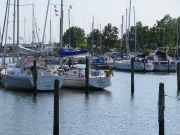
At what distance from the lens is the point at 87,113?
24.3 meters

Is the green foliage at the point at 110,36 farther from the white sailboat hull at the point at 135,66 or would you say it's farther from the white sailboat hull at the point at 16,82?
the white sailboat hull at the point at 16,82

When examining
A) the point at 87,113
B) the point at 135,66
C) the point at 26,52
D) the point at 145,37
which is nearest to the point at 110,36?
the point at 145,37

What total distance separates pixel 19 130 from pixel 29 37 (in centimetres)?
7309

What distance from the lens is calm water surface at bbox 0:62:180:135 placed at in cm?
2003

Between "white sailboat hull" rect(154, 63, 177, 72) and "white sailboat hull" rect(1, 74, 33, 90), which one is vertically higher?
"white sailboat hull" rect(154, 63, 177, 72)

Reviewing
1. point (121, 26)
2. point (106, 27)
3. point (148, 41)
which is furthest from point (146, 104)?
point (106, 27)

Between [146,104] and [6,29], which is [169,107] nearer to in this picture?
[146,104]

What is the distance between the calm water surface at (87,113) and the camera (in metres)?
20.0

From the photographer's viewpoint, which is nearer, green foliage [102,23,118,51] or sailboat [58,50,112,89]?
sailboat [58,50,112,89]

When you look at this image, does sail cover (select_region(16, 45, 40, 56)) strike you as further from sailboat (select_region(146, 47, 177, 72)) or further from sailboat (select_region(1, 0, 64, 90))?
sailboat (select_region(146, 47, 177, 72))

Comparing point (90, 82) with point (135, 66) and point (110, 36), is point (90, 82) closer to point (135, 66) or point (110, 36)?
point (135, 66)

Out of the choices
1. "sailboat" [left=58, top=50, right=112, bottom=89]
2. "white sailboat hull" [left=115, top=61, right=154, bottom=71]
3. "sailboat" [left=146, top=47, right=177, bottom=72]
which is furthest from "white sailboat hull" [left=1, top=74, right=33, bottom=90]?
"sailboat" [left=146, top=47, right=177, bottom=72]

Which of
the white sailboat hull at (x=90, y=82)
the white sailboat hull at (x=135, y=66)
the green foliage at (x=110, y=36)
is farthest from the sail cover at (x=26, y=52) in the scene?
the green foliage at (x=110, y=36)

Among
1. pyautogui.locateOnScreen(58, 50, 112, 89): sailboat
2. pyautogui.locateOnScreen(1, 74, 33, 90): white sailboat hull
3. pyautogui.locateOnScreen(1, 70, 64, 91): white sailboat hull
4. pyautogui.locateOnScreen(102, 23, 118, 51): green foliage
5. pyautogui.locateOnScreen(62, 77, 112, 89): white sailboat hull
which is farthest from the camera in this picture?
pyautogui.locateOnScreen(102, 23, 118, 51): green foliage
